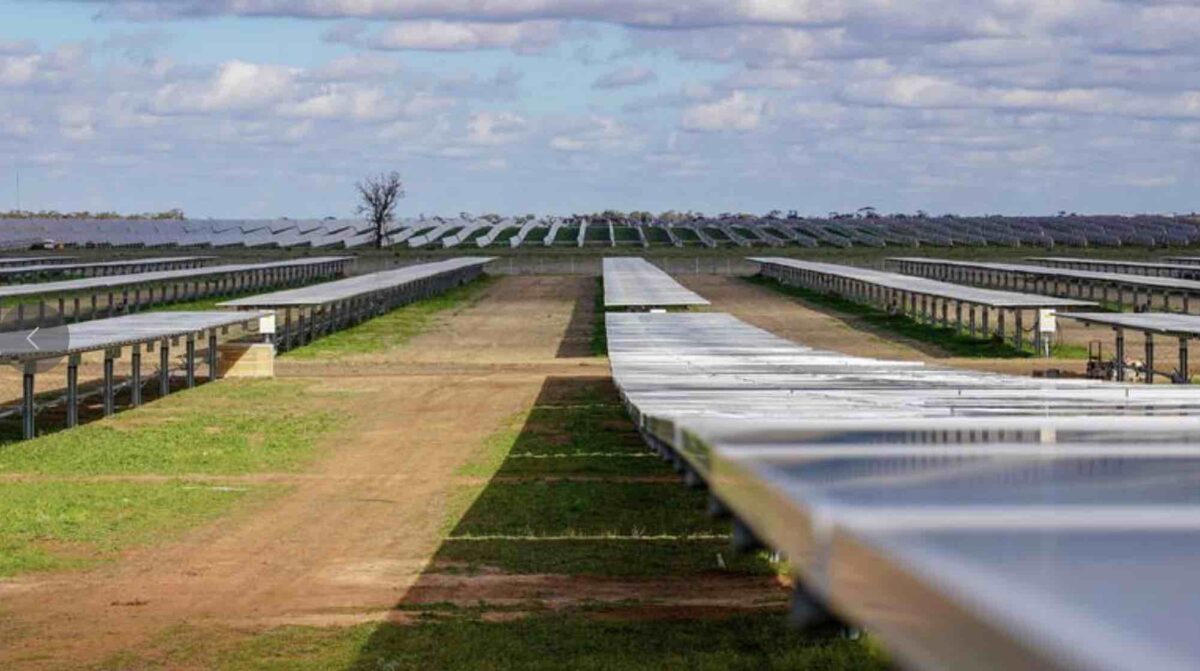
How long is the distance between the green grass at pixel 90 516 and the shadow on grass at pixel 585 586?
100 inches

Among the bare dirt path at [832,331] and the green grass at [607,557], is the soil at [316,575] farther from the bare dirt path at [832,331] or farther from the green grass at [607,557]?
the bare dirt path at [832,331]

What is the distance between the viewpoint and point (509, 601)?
12.9 m

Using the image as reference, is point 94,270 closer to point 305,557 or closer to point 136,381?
point 136,381

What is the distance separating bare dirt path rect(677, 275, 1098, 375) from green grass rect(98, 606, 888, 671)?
74.9 feet

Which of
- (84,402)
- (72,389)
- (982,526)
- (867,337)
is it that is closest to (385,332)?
(867,337)

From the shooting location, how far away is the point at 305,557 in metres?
15.0

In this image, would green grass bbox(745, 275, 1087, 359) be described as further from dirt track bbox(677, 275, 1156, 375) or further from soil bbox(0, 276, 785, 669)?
soil bbox(0, 276, 785, 669)

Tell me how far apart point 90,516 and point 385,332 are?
30887 millimetres

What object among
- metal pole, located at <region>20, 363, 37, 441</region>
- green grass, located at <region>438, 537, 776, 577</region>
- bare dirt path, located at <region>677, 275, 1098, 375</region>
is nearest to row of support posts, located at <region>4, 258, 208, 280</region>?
bare dirt path, located at <region>677, 275, 1098, 375</region>

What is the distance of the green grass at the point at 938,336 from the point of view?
1570 inches

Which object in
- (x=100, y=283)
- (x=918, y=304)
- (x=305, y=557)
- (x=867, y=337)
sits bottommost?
(x=305, y=557)

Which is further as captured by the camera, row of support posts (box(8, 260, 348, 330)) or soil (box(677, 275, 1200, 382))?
row of support posts (box(8, 260, 348, 330))

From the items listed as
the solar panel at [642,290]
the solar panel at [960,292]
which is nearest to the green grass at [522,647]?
the solar panel at [960,292]

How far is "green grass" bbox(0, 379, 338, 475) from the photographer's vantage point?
21078mm
